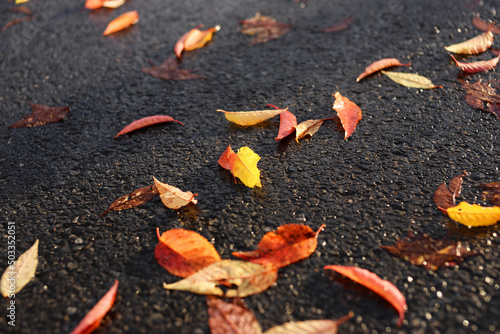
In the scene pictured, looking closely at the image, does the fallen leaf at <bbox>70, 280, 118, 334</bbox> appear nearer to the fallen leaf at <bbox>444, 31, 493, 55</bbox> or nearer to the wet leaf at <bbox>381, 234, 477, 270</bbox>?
the wet leaf at <bbox>381, 234, 477, 270</bbox>

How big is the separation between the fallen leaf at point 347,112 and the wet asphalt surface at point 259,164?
1.7 inches

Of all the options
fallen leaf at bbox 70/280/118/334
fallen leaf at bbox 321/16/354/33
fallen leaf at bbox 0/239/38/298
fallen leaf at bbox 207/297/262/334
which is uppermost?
fallen leaf at bbox 321/16/354/33

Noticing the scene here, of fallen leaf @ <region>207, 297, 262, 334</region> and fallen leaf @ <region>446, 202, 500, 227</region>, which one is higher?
fallen leaf @ <region>207, 297, 262, 334</region>

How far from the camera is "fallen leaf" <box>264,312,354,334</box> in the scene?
3.66ft

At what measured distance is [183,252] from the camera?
137 centimetres

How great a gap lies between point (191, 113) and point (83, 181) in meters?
0.63

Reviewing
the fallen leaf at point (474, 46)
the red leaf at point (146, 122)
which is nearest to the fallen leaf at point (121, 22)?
the red leaf at point (146, 122)

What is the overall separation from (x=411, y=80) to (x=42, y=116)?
76.5 inches

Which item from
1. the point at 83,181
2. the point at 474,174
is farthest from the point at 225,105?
the point at 474,174

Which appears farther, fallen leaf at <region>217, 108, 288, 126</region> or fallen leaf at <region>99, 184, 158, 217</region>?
fallen leaf at <region>217, 108, 288, 126</region>

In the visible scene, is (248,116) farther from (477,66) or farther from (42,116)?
(477,66)

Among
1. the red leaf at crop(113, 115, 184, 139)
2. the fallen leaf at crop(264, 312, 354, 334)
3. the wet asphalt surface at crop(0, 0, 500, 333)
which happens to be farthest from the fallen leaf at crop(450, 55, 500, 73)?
the fallen leaf at crop(264, 312, 354, 334)

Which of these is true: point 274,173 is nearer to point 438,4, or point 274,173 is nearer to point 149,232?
point 149,232

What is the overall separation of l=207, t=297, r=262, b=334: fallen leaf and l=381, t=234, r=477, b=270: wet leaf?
20.3 inches
